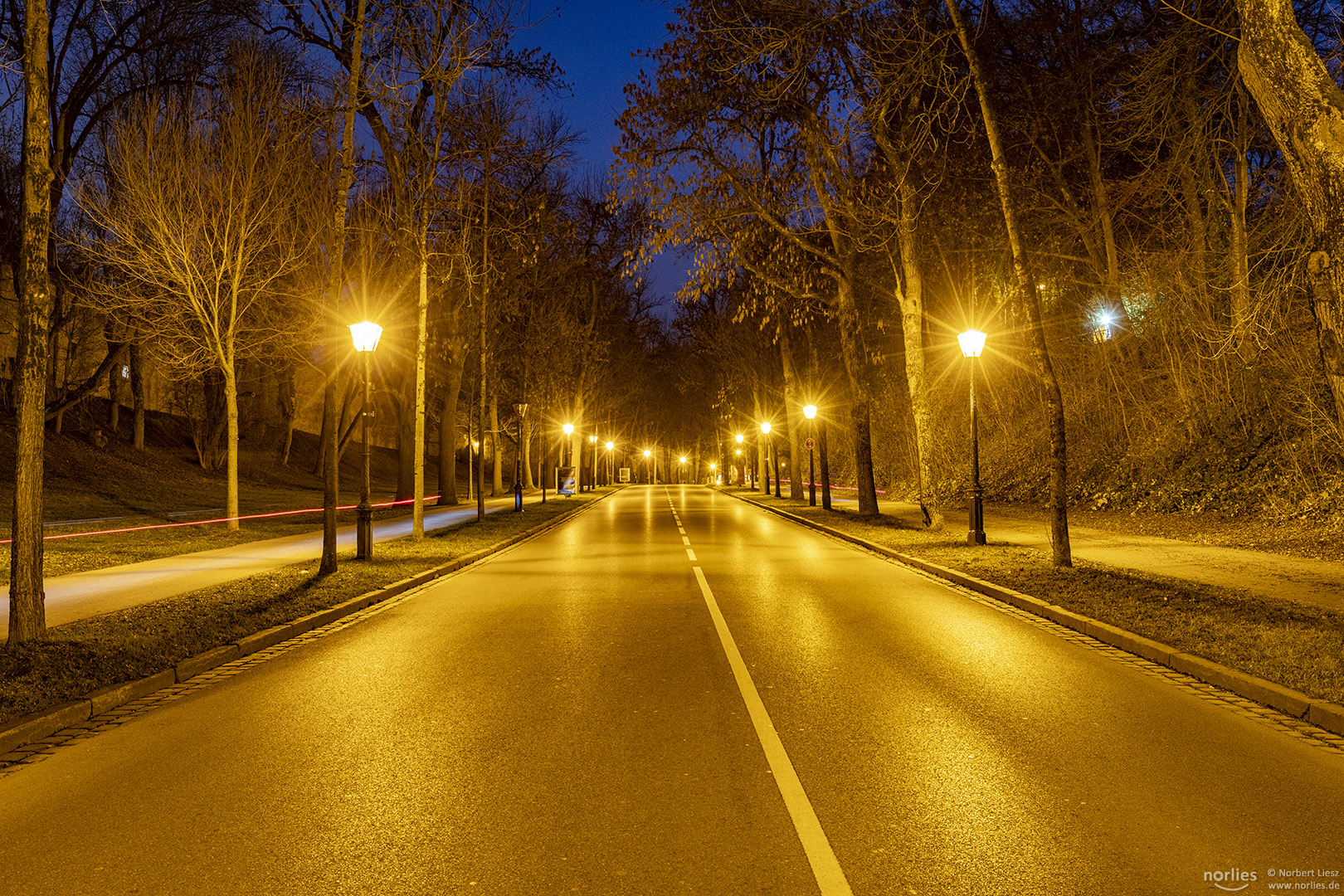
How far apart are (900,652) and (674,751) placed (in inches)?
135

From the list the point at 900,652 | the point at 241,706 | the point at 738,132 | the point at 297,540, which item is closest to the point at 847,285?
the point at 738,132

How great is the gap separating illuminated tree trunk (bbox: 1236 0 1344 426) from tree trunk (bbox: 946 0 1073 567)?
5.64 m

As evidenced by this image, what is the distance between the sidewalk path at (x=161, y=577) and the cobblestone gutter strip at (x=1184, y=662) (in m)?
10.5

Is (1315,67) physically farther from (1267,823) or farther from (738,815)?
(738,815)

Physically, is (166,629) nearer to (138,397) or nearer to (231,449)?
(231,449)

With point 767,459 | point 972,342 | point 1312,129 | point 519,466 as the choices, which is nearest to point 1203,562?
point 972,342

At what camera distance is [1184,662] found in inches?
285

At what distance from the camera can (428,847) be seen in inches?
152

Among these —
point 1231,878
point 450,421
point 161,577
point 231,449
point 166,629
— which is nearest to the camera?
point 1231,878

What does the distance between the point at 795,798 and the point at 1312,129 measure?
6.69 meters

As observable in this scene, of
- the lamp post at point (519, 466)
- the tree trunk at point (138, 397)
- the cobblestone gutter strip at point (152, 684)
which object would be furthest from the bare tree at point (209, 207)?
the tree trunk at point (138, 397)

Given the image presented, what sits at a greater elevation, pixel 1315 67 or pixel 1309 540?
pixel 1315 67

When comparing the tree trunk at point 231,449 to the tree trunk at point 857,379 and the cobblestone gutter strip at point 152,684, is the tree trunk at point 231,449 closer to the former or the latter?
the cobblestone gutter strip at point 152,684

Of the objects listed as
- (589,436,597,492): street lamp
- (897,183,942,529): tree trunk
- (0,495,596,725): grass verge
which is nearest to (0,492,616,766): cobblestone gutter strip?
(0,495,596,725): grass verge
